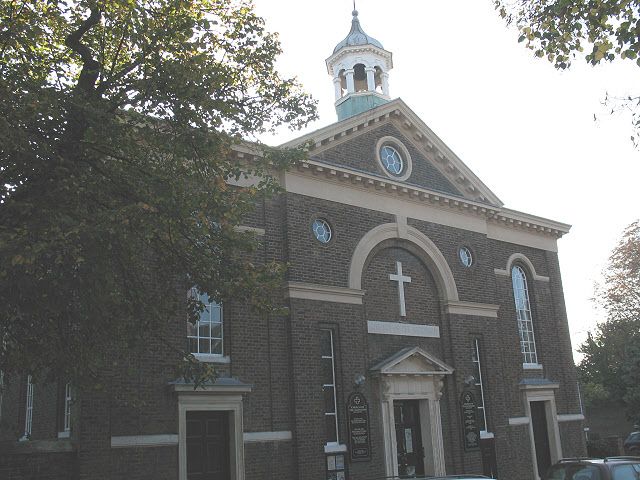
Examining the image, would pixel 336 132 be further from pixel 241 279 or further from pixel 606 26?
pixel 606 26

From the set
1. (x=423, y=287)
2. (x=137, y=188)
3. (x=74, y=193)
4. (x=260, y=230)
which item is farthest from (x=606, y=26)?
(x=423, y=287)

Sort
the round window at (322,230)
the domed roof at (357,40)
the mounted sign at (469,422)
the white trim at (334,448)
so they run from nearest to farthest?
the white trim at (334,448) < the round window at (322,230) < the mounted sign at (469,422) < the domed roof at (357,40)

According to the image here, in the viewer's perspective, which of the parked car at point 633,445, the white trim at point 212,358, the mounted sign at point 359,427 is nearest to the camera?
the white trim at point 212,358

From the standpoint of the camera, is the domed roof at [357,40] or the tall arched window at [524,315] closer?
the tall arched window at [524,315]

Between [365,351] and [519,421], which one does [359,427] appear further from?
[519,421]

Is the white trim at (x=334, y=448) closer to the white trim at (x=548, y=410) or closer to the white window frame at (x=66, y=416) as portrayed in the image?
the white window frame at (x=66, y=416)

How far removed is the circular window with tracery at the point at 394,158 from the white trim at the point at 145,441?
32.3 ft

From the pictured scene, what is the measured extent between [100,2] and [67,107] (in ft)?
5.82

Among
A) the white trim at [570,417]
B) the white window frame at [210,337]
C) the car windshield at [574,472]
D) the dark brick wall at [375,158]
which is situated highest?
the dark brick wall at [375,158]

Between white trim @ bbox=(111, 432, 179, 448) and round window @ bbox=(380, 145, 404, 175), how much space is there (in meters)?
10.1

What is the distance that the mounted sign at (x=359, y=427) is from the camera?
51.2 feet

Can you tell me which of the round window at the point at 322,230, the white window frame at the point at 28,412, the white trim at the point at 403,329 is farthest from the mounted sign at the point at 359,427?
the white window frame at the point at 28,412

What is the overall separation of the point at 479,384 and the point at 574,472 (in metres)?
→ 7.95

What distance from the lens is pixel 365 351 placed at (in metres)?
16.8
